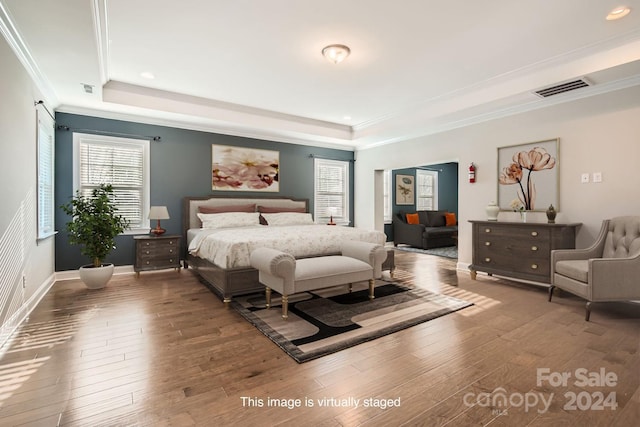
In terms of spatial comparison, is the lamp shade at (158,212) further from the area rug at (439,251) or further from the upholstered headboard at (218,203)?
the area rug at (439,251)

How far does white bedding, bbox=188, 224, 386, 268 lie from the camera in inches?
142

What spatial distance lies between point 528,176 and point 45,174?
21.6ft

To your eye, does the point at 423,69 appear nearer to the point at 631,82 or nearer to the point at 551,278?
the point at 631,82

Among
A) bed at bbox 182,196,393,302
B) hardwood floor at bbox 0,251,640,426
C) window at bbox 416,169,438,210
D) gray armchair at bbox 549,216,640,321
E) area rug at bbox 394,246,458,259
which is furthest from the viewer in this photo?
window at bbox 416,169,438,210

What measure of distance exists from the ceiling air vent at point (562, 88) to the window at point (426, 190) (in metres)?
5.26

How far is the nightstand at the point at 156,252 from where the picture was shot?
487 cm

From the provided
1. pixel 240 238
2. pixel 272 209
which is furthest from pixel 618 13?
pixel 272 209

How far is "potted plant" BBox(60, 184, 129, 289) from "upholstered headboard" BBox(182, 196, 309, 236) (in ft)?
4.30

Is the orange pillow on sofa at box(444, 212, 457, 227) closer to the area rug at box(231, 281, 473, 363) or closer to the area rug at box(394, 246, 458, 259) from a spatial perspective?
the area rug at box(394, 246, 458, 259)

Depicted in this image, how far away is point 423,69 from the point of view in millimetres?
3836

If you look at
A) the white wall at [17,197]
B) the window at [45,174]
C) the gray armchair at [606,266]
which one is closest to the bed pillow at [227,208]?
the window at [45,174]

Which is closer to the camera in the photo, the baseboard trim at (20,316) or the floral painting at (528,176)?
the baseboard trim at (20,316)

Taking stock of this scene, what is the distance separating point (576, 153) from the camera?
406 centimetres

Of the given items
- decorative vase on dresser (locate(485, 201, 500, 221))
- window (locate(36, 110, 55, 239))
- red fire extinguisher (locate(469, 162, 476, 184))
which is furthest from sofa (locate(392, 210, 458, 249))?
window (locate(36, 110, 55, 239))
